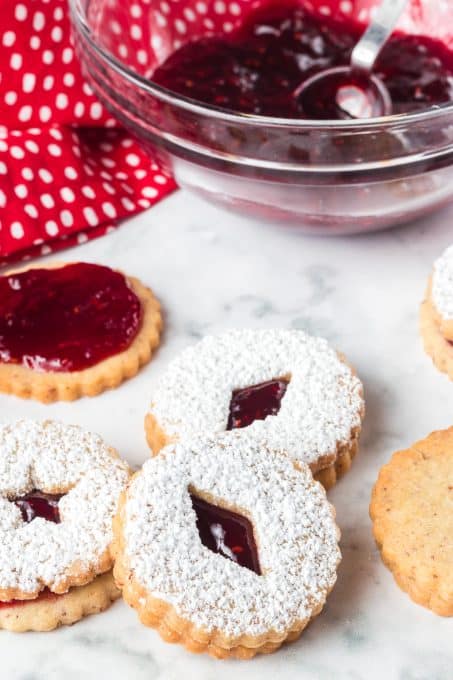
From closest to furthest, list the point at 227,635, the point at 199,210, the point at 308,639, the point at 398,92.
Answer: the point at 227,635, the point at 308,639, the point at 398,92, the point at 199,210

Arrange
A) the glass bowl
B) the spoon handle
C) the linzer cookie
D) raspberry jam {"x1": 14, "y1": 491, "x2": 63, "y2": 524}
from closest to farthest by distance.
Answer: the linzer cookie < raspberry jam {"x1": 14, "y1": 491, "x2": 63, "y2": 524} < the glass bowl < the spoon handle

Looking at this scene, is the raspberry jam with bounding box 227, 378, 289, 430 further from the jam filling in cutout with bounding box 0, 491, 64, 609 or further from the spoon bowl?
the spoon bowl

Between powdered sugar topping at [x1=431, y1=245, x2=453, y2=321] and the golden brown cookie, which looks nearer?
the golden brown cookie

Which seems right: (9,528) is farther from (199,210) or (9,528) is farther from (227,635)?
(199,210)

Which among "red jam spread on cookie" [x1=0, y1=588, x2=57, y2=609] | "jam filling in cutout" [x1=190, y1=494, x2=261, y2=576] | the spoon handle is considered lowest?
"red jam spread on cookie" [x1=0, y1=588, x2=57, y2=609]

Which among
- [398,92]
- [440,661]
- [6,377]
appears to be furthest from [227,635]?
[398,92]

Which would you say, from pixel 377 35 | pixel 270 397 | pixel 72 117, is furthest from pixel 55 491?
pixel 377 35

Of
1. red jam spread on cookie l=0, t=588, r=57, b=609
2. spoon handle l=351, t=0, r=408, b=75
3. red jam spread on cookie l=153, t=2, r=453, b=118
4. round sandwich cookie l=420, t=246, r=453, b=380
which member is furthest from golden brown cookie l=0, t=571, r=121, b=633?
spoon handle l=351, t=0, r=408, b=75

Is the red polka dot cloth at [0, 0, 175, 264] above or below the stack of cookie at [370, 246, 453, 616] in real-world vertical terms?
above
